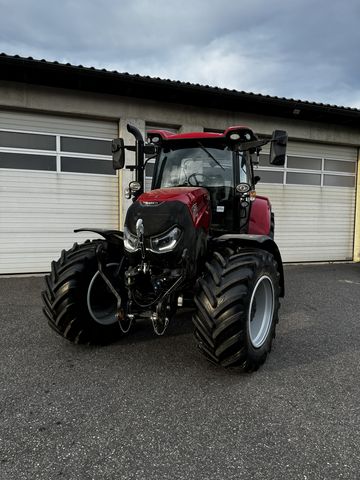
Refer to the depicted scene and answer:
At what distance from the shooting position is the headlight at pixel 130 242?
314 centimetres

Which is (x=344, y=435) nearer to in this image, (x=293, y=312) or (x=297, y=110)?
(x=293, y=312)

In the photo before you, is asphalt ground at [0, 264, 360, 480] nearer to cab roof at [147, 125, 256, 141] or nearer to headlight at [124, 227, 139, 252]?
headlight at [124, 227, 139, 252]

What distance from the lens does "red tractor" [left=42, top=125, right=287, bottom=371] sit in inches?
112

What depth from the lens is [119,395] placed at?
274 centimetres

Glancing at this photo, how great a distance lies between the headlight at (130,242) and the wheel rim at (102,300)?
0.47 m

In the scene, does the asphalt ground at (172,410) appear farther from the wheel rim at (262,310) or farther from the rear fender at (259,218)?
the rear fender at (259,218)

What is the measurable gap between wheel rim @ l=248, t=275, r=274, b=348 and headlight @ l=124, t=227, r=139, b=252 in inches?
46.2

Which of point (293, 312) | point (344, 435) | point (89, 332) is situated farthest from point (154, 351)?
point (293, 312)

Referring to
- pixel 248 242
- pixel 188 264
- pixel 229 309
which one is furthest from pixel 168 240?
pixel 248 242

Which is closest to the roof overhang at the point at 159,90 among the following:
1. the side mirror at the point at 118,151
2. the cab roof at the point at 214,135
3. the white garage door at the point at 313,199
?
the white garage door at the point at 313,199

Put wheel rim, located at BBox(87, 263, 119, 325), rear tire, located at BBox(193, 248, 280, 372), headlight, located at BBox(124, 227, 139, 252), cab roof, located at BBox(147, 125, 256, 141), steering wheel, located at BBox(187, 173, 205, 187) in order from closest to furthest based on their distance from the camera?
rear tire, located at BBox(193, 248, 280, 372)
headlight, located at BBox(124, 227, 139, 252)
wheel rim, located at BBox(87, 263, 119, 325)
cab roof, located at BBox(147, 125, 256, 141)
steering wheel, located at BBox(187, 173, 205, 187)

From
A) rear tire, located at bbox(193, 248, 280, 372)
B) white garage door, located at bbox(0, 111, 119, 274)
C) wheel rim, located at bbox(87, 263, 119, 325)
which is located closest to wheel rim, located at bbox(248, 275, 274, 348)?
rear tire, located at bbox(193, 248, 280, 372)

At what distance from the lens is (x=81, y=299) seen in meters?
3.40

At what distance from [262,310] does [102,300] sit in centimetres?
163
